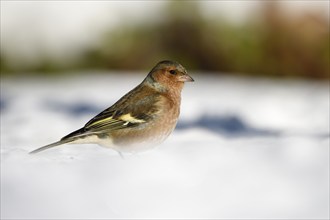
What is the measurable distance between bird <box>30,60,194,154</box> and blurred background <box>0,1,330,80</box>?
560cm

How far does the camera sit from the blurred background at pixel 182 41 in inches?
430

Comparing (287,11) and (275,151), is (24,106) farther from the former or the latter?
(287,11)

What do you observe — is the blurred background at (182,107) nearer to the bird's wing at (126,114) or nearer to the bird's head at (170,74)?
the bird's wing at (126,114)

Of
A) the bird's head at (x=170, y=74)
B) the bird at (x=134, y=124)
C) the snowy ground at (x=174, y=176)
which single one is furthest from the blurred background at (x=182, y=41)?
the bird at (x=134, y=124)

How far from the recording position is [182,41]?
1098 cm

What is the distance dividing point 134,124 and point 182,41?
20.2 feet

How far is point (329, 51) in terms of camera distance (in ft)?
35.3

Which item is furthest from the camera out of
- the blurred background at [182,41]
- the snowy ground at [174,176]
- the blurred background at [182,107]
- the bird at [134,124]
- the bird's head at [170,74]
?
the blurred background at [182,41]

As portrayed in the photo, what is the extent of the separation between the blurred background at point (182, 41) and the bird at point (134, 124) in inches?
220

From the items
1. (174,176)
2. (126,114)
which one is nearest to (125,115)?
(126,114)

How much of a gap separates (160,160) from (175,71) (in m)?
0.98

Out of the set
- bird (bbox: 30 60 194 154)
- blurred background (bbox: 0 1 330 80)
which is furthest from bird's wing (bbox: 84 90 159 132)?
blurred background (bbox: 0 1 330 80)

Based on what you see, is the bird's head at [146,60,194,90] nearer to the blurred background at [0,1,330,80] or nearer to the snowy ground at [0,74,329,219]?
the snowy ground at [0,74,329,219]

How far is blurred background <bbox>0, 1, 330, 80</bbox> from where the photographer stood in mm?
10922
